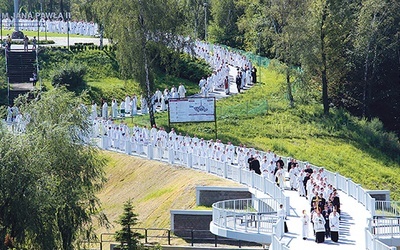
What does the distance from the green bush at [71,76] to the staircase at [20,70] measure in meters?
1.69

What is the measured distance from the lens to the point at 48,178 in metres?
44.9

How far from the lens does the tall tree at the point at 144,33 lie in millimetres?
69188

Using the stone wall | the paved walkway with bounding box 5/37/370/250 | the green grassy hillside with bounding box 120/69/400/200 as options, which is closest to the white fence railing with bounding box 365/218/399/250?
the paved walkway with bounding box 5/37/370/250

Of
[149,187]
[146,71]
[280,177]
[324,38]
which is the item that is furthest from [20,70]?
[280,177]

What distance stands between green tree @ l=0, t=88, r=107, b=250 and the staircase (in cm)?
2924

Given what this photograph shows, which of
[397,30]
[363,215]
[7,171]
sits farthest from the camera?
[397,30]

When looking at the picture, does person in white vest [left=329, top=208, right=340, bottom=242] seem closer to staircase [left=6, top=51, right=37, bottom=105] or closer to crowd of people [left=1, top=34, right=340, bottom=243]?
crowd of people [left=1, top=34, right=340, bottom=243]

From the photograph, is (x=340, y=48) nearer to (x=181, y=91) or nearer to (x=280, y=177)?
(x=181, y=91)

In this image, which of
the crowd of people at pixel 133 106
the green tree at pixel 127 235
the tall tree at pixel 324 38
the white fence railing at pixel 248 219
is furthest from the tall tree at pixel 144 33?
the green tree at pixel 127 235

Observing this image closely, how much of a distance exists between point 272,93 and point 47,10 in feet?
191

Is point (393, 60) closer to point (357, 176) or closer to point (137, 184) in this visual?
point (357, 176)

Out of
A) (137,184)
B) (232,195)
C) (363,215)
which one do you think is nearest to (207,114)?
(137,184)

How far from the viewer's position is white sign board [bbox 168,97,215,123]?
6494cm

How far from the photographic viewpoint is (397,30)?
274ft
